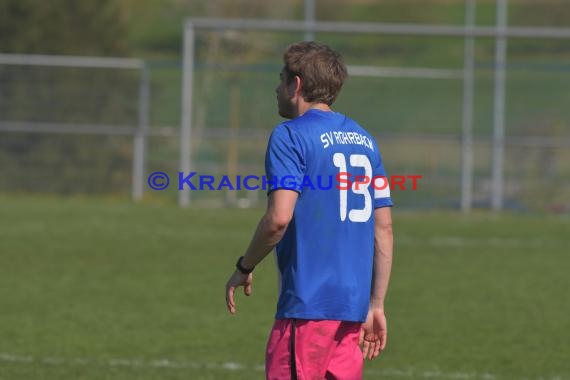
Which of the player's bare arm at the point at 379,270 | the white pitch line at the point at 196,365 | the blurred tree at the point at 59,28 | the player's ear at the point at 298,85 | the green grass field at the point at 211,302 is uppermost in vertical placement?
the blurred tree at the point at 59,28

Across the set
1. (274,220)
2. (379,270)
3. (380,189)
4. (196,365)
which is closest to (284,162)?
(274,220)

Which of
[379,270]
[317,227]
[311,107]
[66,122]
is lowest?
[379,270]

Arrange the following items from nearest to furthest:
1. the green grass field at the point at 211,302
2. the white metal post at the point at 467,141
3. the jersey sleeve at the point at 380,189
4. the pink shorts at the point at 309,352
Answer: the pink shorts at the point at 309,352
the jersey sleeve at the point at 380,189
the green grass field at the point at 211,302
the white metal post at the point at 467,141

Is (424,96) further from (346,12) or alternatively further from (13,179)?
(346,12)

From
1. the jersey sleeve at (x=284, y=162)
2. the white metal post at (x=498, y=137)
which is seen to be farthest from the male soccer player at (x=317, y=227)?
the white metal post at (x=498, y=137)

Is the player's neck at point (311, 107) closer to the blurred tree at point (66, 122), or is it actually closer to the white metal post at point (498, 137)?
the white metal post at point (498, 137)

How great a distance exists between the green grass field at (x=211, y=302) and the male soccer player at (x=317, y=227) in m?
3.09

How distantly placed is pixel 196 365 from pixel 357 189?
12.0 feet

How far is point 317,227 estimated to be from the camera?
15.6 ft

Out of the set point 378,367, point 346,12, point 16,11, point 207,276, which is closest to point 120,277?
point 207,276

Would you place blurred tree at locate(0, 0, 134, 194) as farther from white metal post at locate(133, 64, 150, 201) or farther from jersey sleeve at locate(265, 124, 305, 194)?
jersey sleeve at locate(265, 124, 305, 194)

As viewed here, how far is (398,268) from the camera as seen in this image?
44.9 ft

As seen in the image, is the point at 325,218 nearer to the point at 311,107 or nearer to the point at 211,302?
the point at 311,107

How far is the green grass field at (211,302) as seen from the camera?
8297 millimetres
